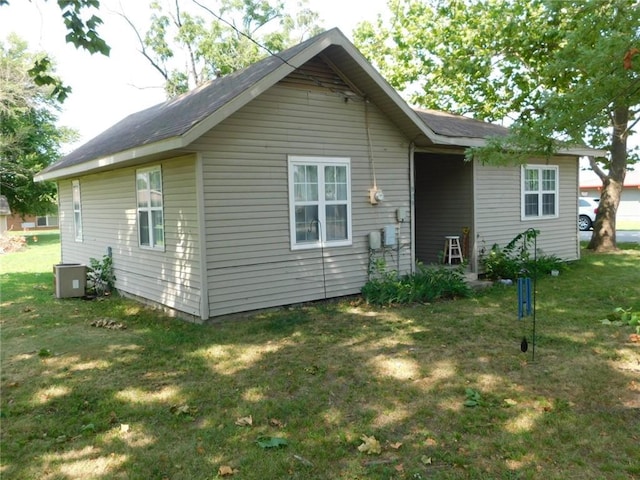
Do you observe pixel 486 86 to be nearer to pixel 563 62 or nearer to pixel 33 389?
pixel 563 62

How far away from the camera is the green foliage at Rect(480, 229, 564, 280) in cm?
1122

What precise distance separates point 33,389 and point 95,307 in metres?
4.45

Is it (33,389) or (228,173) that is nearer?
(33,389)

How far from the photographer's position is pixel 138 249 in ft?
31.2

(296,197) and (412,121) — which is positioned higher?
(412,121)

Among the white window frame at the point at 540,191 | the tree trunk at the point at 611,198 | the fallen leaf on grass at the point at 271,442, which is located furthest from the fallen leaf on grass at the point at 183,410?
the tree trunk at the point at 611,198

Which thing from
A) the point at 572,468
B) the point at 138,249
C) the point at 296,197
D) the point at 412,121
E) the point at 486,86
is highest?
the point at 486,86

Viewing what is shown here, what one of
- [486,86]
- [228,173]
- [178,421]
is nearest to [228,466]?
[178,421]

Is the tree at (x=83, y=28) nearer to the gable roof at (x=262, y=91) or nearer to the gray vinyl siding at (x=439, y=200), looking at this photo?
the gable roof at (x=262, y=91)

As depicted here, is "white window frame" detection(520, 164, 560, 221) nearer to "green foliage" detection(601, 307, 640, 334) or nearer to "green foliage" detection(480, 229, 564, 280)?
"green foliage" detection(480, 229, 564, 280)

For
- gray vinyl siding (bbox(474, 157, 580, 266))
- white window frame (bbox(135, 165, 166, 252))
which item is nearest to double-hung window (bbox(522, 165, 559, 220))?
gray vinyl siding (bbox(474, 157, 580, 266))

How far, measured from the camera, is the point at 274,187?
8188 mm

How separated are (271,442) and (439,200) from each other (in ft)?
30.5

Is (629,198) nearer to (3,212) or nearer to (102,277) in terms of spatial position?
(102,277)
